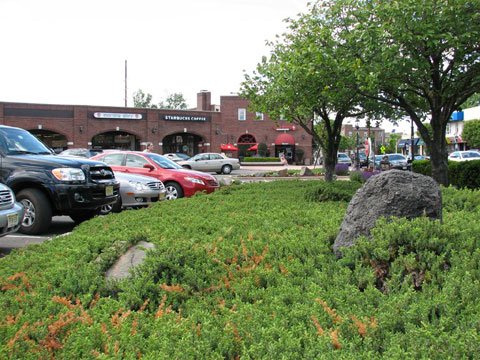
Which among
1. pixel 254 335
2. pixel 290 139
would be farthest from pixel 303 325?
pixel 290 139

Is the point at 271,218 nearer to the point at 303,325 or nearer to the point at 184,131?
the point at 303,325

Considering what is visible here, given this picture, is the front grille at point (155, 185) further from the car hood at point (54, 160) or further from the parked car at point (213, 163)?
the parked car at point (213, 163)

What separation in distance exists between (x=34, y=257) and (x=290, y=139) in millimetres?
50203

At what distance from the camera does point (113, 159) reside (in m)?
13.3

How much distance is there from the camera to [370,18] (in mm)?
10883

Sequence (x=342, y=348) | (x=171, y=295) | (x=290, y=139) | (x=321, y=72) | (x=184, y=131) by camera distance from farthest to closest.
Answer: (x=290, y=139) < (x=184, y=131) < (x=321, y=72) < (x=171, y=295) < (x=342, y=348)

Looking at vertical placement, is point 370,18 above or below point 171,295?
above

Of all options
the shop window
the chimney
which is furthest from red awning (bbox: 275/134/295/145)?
the chimney

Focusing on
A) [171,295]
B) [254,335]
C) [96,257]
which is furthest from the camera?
[96,257]

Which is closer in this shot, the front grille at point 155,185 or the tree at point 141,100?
the front grille at point 155,185

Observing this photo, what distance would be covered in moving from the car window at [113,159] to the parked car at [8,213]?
659 centimetres

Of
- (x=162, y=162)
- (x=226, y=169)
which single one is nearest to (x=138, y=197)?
(x=162, y=162)

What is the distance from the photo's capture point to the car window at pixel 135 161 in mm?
13227

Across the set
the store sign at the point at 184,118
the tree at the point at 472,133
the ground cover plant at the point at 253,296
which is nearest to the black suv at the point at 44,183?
the ground cover plant at the point at 253,296
